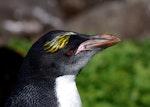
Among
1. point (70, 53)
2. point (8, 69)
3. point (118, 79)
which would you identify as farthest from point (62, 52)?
point (118, 79)

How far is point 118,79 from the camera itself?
774 centimetres

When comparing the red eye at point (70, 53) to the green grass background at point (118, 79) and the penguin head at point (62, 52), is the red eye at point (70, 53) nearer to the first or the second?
the penguin head at point (62, 52)

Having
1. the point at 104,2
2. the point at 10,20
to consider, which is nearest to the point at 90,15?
the point at 104,2

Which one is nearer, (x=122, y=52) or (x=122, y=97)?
(x=122, y=97)

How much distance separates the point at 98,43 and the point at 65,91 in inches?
12.6

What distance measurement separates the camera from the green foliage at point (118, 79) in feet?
23.9

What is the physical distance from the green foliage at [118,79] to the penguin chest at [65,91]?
343cm

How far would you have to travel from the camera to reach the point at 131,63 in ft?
27.3

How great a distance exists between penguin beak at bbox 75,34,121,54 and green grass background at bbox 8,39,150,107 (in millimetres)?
3345

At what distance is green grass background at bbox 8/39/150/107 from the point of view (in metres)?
7.29

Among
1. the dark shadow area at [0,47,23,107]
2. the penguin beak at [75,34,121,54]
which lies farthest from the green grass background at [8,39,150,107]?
the penguin beak at [75,34,121,54]

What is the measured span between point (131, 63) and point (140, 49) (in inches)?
29.8

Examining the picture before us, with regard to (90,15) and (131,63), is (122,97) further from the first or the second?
(90,15)

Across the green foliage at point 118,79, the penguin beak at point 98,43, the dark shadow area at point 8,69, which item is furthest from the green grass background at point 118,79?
the penguin beak at point 98,43
